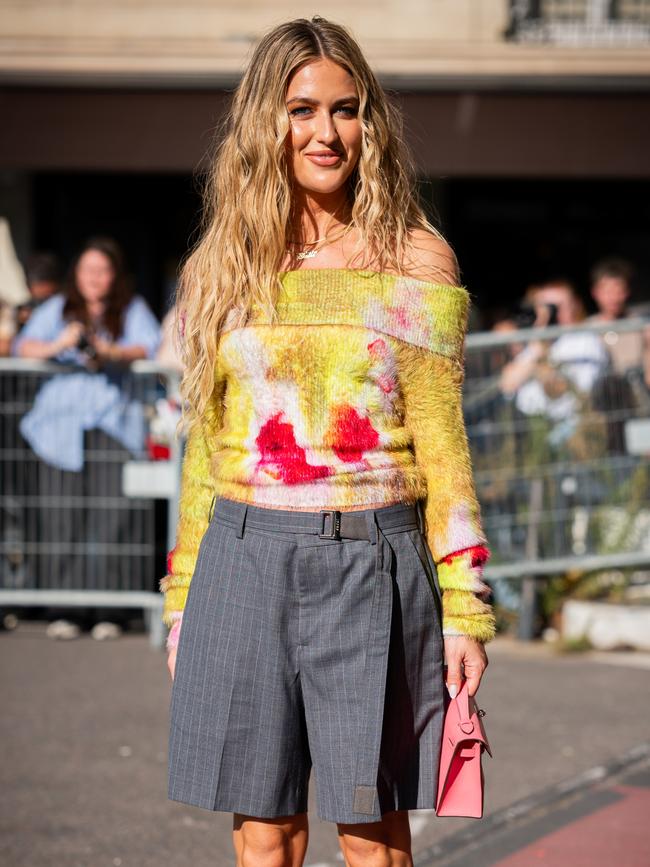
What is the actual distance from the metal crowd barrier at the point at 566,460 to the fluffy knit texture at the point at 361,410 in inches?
174

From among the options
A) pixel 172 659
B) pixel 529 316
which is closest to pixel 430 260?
pixel 172 659

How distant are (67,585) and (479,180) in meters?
7.10

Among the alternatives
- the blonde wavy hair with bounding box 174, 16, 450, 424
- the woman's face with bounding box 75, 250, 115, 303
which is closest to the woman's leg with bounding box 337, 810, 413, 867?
the blonde wavy hair with bounding box 174, 16, 450, 424

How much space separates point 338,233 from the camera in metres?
2.87

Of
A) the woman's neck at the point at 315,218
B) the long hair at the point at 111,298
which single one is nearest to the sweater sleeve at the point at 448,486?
the woman's neck at the point at 315,218

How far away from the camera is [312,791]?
4984mm

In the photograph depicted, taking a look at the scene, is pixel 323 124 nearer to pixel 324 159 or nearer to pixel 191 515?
pixel 324 159

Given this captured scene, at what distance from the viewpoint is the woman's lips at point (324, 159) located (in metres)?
2.82

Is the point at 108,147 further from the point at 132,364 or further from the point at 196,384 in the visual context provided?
the point at 196,384

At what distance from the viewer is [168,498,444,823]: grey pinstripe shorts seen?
267cm

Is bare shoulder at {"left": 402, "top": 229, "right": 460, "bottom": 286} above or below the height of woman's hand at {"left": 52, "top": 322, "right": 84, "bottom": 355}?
below

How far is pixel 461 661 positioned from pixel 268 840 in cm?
55

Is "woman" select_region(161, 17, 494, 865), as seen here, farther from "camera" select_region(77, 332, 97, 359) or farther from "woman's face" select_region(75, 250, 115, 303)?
"woman's face" select_region(75, 250, 115, 303)

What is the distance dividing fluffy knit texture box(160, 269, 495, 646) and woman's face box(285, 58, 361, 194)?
235 millimetres
